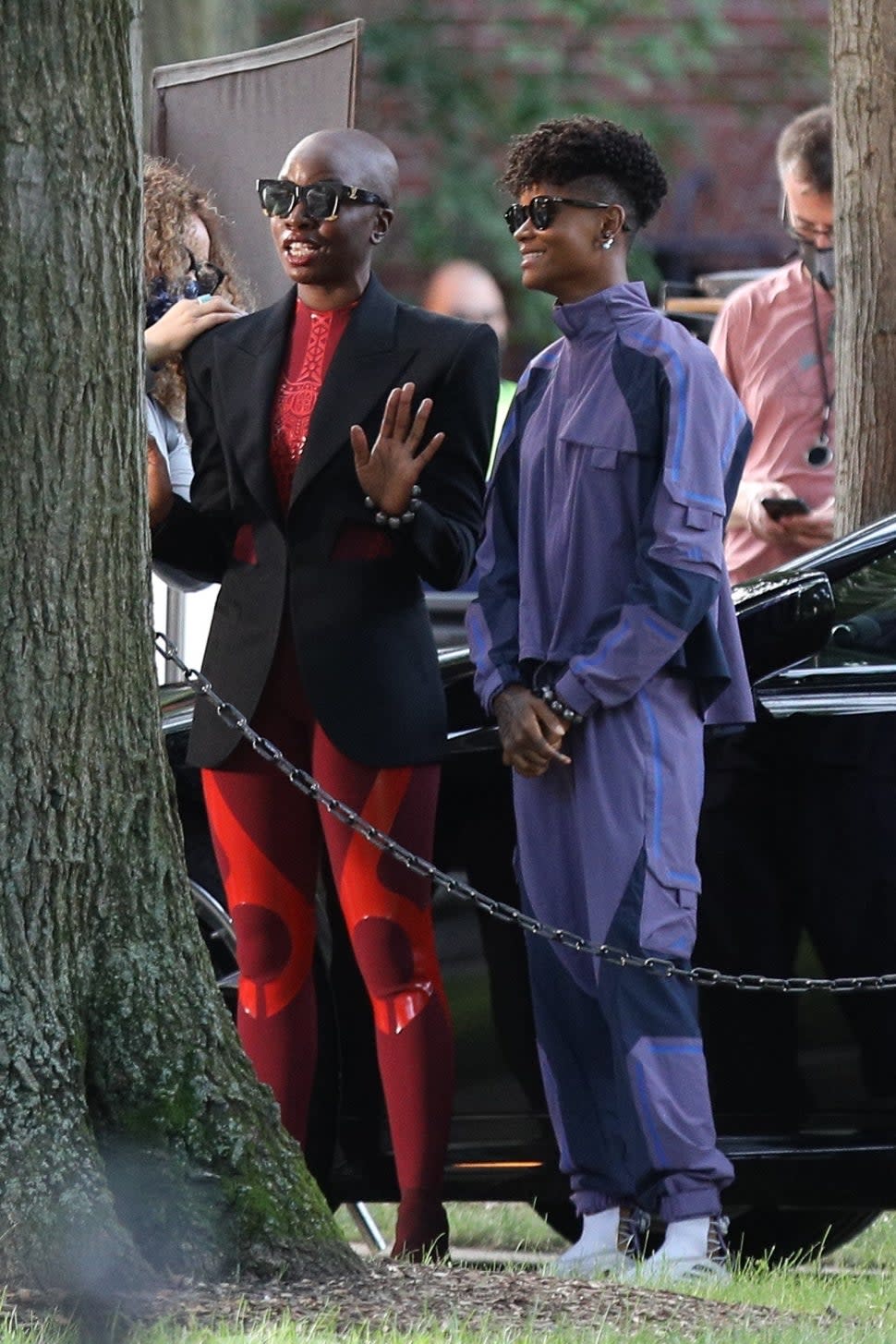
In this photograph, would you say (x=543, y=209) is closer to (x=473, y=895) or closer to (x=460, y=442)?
(x=460, y=442)

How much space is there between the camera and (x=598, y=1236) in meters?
5.07

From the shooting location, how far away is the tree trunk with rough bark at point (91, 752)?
4.13 metres

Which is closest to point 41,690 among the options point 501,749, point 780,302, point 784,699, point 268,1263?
point 268,1263

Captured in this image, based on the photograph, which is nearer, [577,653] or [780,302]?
[577,653]

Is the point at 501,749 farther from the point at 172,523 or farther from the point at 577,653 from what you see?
the point at 172,523

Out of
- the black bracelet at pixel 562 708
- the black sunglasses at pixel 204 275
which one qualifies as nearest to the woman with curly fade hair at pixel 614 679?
the black bracelet at pixel 562 708

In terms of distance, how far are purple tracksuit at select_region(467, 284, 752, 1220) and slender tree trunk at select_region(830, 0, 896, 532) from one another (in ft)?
4.93

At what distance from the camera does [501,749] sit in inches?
208

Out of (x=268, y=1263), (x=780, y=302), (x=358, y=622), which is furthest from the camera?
(x=780, y=302)

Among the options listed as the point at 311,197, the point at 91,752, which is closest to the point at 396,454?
the point at 311,197

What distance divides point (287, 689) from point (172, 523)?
39 centimetres

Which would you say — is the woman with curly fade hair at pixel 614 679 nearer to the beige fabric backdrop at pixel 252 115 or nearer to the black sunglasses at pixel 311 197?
the black sunglasses at pixel 311 197

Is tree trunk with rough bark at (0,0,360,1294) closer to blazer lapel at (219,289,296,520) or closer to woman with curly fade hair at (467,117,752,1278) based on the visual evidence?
blazer lapel at (219,289,296,520)

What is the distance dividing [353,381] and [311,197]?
0.33 m
